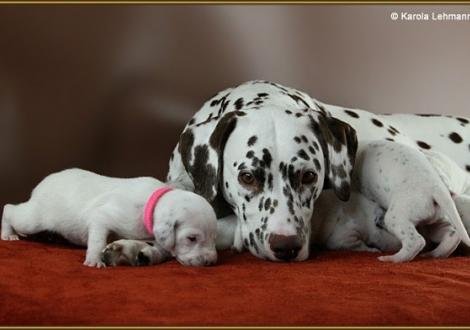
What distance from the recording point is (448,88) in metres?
5.36

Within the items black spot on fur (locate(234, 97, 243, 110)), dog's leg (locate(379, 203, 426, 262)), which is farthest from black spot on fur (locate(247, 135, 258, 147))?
dog's leg (locate(379, 203, 426, 262))

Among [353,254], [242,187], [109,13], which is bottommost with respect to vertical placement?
[353,254]

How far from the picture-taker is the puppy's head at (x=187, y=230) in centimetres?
277

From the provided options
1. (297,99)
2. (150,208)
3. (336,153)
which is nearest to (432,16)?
(297,99)

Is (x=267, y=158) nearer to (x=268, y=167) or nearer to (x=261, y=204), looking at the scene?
(x=268, y=167)

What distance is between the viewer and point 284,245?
2816 millimetres

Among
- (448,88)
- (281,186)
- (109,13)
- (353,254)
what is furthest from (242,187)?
(448,88)

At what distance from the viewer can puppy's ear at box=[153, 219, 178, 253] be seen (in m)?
2.79

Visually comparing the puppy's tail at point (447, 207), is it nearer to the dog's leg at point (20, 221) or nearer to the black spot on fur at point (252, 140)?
the black spot on fur at point (252, 140)

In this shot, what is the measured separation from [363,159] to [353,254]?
1.59 feet

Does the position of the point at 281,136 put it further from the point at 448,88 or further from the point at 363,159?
the point at 448,88

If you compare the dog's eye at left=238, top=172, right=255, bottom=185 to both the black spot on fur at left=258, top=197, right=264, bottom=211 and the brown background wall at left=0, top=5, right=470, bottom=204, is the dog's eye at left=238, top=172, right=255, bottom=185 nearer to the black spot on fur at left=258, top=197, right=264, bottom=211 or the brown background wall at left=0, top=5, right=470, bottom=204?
the black spot on fur at left=258, top=197, right=264, bottom=211

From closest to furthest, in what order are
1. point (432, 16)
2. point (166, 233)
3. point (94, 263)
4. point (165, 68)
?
point (94, 263)
point (166, 233)
point (165, 68)
point (432, 16)

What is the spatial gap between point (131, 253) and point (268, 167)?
0.65 m
